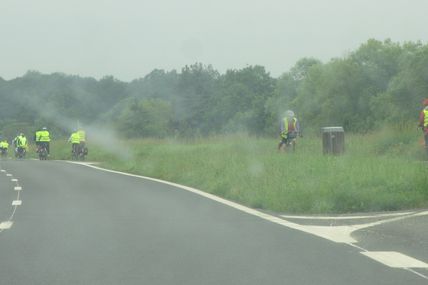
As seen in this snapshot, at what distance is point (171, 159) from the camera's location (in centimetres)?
2631

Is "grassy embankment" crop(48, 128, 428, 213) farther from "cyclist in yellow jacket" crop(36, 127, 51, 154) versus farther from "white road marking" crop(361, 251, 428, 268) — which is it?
"cyclist in yellow jacket" crop(36, 127, 51, 154)

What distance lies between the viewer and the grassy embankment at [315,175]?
13.1 m

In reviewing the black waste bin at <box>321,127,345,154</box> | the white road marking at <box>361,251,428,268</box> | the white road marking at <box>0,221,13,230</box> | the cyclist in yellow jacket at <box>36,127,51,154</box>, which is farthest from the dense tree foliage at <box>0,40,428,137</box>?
the white road marking at <box>361,251,428,268</box>

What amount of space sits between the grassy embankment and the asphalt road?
3.88 ft

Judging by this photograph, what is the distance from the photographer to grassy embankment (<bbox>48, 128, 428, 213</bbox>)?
1315cm

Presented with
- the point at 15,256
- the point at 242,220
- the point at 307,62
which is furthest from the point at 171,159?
the point at 307,62

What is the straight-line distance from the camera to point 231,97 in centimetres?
12300

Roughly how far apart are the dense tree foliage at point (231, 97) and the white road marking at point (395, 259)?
30003 mm

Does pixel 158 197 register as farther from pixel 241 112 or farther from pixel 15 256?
pixel 241 112

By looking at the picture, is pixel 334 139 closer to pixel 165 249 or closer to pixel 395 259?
pixel 165 249

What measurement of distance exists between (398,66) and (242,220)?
77.4 m

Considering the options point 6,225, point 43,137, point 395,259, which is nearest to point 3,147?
point 43,137

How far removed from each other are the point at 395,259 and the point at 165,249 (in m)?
2.48

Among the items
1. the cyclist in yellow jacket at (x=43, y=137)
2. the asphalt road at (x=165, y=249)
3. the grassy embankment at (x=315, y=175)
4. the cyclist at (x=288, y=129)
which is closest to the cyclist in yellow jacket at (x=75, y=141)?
the cyclist in yellow jacket at (x=43, y=137)
